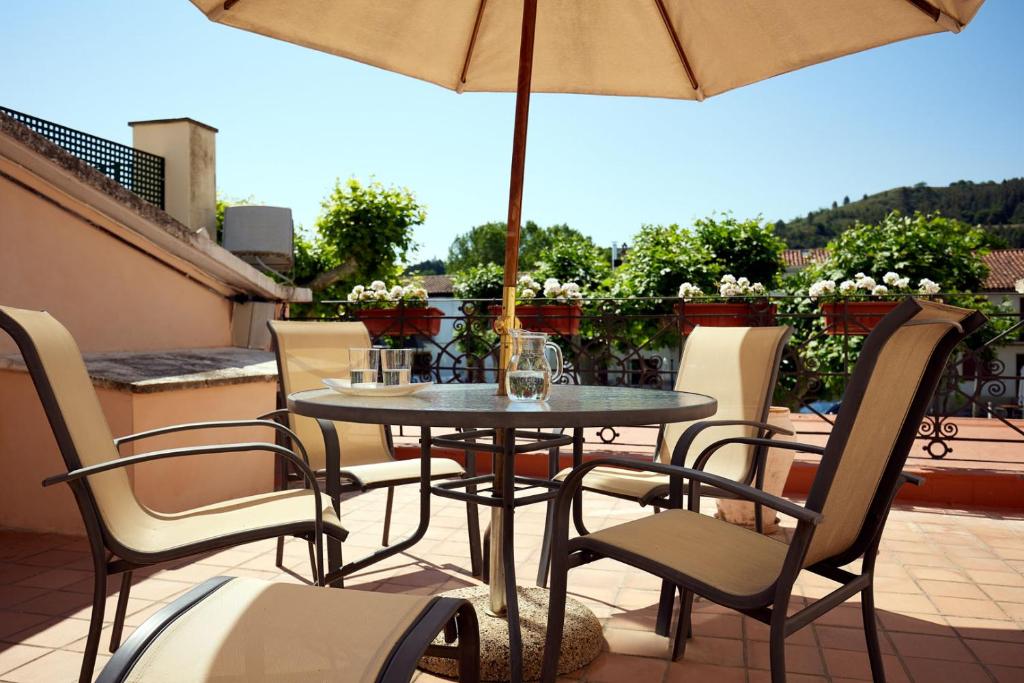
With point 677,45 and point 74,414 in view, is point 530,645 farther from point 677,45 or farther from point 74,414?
point 677,45

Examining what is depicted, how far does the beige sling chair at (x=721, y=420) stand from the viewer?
98.5 inches

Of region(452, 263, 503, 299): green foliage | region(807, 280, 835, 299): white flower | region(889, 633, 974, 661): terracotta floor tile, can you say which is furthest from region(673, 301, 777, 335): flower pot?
region(452, 263, 503, 299): green foliage

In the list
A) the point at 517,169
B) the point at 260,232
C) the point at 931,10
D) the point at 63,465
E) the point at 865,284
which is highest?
the point at 931,10

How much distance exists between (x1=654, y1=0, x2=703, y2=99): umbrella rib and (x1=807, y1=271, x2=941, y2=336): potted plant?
8.87 ft

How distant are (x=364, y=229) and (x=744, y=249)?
12.5 m

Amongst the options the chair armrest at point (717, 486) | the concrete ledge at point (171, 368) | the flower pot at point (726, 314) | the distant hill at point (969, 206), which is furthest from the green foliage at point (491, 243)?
the chair armrest at point (717, 486)

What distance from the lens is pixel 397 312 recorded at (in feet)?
20.5

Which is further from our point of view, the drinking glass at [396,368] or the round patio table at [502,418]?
the drinking glass at [396,368]

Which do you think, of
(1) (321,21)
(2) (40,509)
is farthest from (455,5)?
(2) (40,509)

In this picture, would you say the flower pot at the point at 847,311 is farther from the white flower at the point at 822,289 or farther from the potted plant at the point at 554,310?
the potted plant at the point at 554,310

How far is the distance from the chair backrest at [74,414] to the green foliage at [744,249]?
23758 millimetres

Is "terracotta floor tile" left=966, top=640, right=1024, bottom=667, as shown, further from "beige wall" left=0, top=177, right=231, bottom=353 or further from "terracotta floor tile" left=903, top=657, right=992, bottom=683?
"beige wall" left=0, top=177, right=231, bottom=353

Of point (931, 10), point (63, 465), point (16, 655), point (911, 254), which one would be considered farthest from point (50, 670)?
point (911, 254)

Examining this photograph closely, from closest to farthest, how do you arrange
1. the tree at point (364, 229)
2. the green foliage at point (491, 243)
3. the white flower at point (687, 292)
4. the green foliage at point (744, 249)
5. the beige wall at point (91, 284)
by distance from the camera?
the beige wall at point (91, 284) → the white flower at point (687, 292) → the green foliage at point (744, 249) → the tree at point (364, 229) → the green foliage at point (491, 243)
